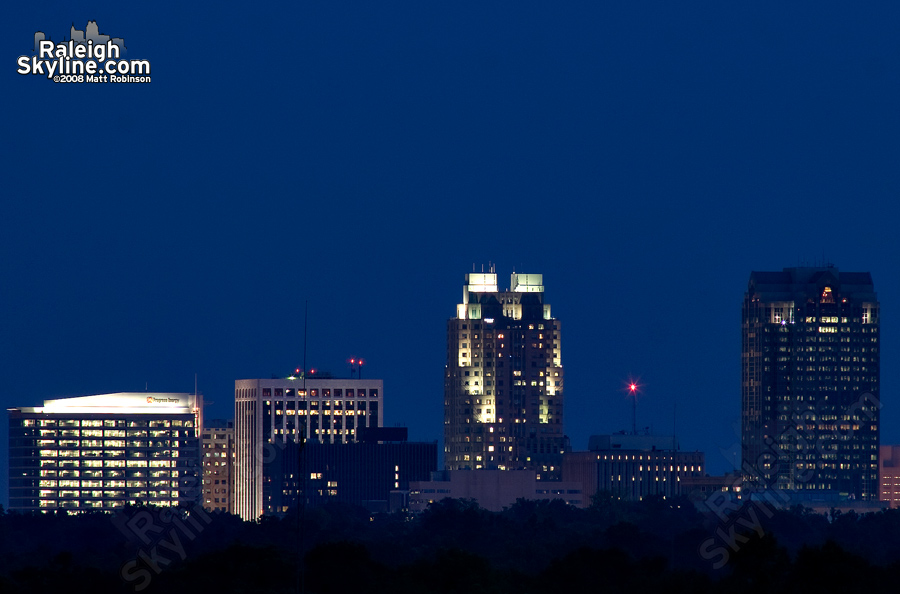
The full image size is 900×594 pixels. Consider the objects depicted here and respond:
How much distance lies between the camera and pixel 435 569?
195 m

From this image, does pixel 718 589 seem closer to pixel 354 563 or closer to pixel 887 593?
pixel 887 593

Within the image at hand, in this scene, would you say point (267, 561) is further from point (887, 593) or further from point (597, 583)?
point (887, 593)

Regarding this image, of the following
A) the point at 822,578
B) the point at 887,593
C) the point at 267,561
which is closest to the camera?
the point at 822,578

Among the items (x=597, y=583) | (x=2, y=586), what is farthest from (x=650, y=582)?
(x=2, y=586)

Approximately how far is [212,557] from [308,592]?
17537mm

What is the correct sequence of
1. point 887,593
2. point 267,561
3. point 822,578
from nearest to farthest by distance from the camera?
point 822,578 < point 887,593 < point 267,561

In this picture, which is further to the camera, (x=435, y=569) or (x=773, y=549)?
(x=435, y=569)

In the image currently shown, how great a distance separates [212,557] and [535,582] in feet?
87.7

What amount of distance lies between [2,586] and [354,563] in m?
31.3

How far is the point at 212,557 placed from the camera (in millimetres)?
199625

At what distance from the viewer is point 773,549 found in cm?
17112

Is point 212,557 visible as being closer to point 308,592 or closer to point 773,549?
point 308,592

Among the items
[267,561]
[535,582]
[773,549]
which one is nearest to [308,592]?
[267,561]

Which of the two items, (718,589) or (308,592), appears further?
(308,592)
